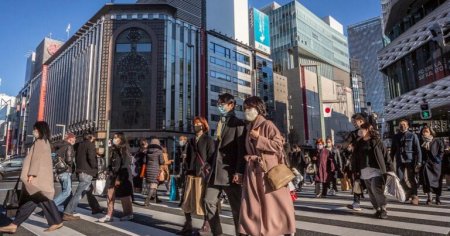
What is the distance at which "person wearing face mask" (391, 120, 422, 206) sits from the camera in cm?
687

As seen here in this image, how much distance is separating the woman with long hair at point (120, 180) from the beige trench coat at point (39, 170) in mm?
1098

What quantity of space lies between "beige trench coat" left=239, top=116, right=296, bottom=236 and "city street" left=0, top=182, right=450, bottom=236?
1282mm

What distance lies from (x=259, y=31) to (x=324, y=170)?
7019cm

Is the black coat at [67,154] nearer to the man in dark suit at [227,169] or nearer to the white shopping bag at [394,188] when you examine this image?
the man in dark suit at [227,169]

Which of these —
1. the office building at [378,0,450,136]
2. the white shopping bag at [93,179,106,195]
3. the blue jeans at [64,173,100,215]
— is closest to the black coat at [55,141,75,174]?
the blue jeans at [64,173,100,215]

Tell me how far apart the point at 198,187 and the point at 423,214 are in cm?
386

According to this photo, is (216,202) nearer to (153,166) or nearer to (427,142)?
(153,166)

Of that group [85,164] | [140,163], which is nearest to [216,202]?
[85,164]

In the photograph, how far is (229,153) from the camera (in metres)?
3.83

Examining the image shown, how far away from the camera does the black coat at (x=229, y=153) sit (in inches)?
146

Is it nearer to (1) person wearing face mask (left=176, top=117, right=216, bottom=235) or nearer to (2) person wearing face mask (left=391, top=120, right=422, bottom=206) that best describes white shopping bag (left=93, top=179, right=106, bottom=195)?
(1) person wearing face mask (left=176, top=117, right=216, bottom=235)

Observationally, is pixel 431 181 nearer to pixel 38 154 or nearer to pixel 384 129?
pixel 38 154

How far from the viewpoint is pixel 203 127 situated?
4.80 m

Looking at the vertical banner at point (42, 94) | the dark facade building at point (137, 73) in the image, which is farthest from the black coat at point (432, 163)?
the vertical banner at point (42, 94)
